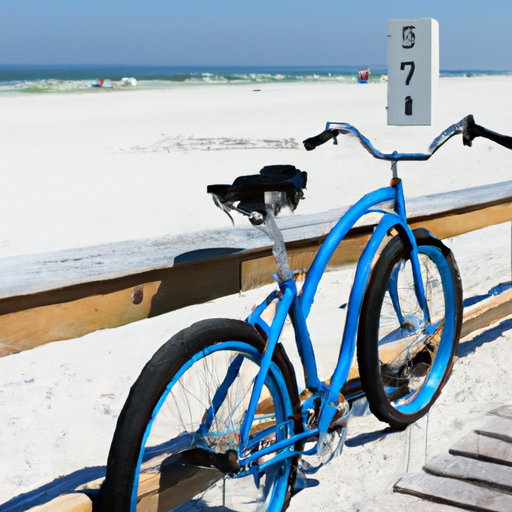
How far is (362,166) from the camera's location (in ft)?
37.4

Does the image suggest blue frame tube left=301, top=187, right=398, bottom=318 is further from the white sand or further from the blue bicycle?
the white sand

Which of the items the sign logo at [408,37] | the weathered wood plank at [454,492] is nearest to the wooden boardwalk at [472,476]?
the weathered wood plank at [454,492]

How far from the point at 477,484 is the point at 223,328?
1.21m

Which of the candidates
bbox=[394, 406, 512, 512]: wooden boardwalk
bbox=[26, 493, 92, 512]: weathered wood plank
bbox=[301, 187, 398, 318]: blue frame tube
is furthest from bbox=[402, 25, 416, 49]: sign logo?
bbox=[26, 493, 92, 512]: weathered wood plank

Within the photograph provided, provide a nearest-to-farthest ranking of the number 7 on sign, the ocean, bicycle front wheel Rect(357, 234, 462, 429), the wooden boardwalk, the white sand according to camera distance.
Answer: the wooden boardwalk < bicycle front wheel Rect(357, 234, 462, 429) < the white sand < the number 7 on sign < the ocean

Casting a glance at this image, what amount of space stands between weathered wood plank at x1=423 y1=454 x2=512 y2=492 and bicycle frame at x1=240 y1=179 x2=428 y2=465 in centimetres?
53

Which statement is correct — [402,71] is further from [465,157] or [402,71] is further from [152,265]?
[465,157]

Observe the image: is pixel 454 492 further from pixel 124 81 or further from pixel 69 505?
pixel 124 81

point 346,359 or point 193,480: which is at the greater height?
point 346,359

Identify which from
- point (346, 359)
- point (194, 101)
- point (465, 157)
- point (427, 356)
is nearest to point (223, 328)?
point (346, 359)

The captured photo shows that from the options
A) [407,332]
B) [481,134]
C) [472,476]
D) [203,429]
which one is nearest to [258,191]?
[203,429]

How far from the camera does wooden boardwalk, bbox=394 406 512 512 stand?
246 centimetres

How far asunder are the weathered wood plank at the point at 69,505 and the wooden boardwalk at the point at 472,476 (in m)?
1.21

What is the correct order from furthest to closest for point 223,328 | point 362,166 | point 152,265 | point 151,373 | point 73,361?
point 362,166
point 73,361
point 152,265
point 223,328
point 151,373
